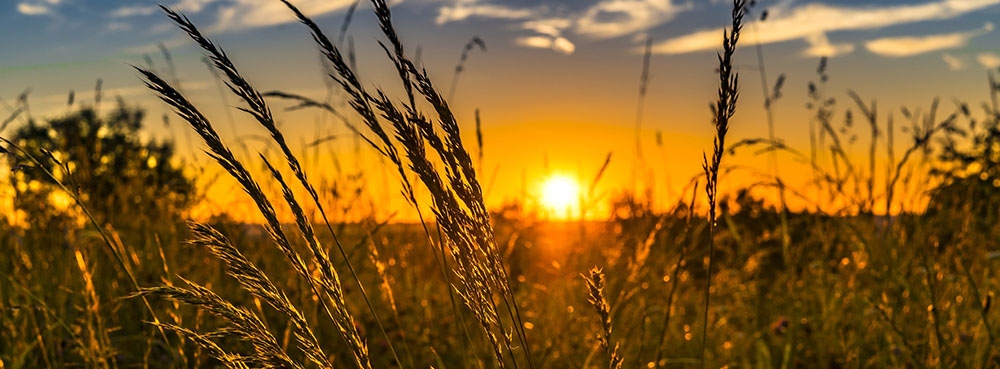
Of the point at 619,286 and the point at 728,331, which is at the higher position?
the point at 619,286

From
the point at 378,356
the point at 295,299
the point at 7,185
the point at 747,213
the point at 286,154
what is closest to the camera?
the point at 286,154

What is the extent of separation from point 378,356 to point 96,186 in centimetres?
220

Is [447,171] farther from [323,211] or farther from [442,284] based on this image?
[442,284]

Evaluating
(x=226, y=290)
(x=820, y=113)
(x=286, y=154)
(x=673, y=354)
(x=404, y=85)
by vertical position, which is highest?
(x=820, y=113)

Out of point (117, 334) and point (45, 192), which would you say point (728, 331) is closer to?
point (117, 334)

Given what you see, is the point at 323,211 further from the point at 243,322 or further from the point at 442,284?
the point at 442,284

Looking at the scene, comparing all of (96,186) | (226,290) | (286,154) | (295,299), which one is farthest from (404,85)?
(96,186)

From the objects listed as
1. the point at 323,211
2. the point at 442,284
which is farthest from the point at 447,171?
the point at 442,284

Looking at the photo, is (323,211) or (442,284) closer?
(323,211)

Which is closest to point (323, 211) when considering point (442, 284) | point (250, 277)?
point (250, 277)

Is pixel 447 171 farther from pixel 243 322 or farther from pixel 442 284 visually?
pixel 442 284

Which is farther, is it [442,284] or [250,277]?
[442,284]

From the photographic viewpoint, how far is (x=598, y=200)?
13.3 feet

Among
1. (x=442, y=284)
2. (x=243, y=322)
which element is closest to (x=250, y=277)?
(x=243, y=322)
